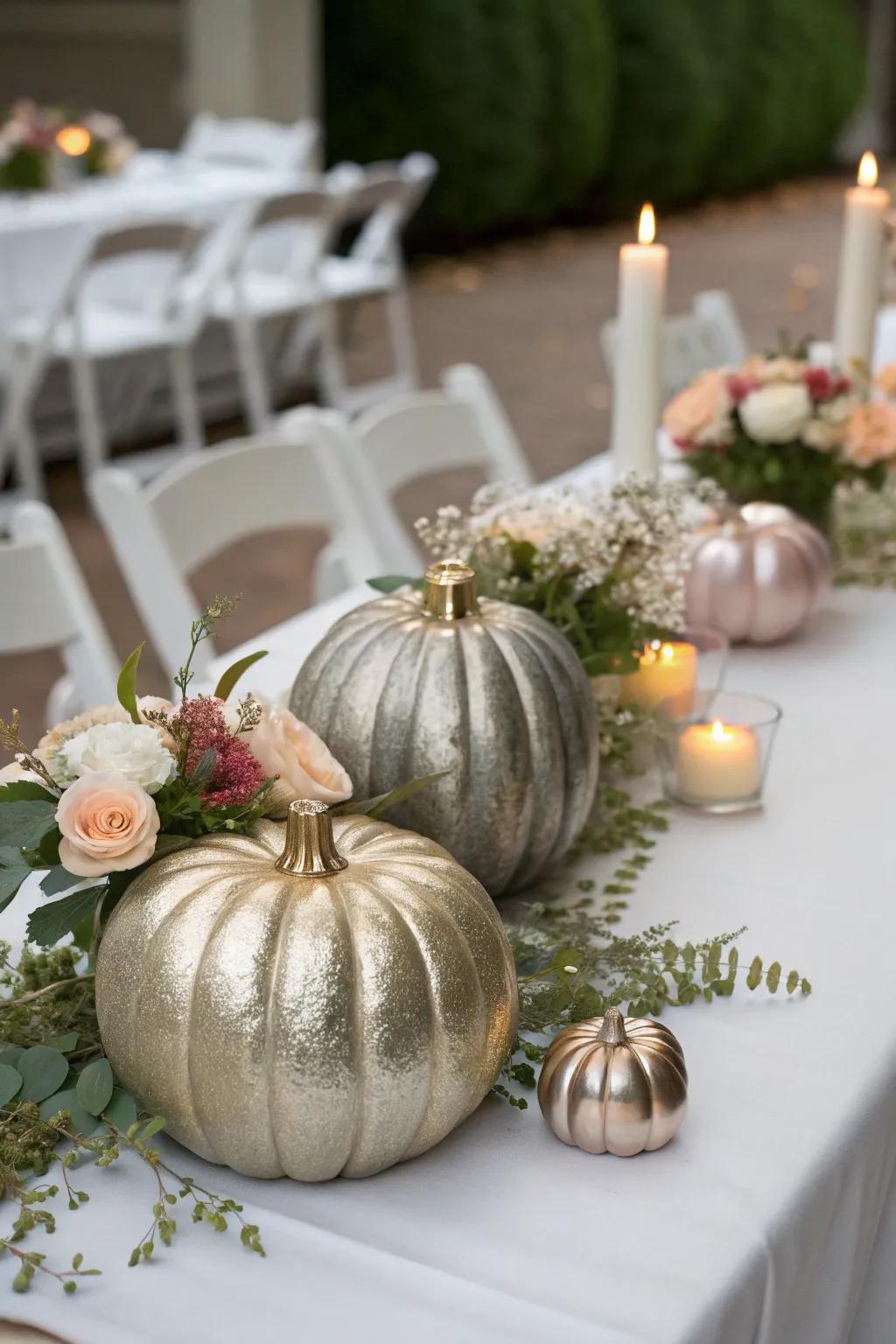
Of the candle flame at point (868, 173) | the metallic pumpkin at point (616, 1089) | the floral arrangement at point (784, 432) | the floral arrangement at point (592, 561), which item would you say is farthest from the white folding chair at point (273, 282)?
the metallic pumpkin at point (616, 1089)

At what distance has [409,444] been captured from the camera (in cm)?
244

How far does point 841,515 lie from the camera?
2.13 metres

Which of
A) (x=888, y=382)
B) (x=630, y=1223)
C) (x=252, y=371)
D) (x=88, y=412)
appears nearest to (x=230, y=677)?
(x=630, y=1223)

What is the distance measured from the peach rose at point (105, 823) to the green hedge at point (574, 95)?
8456mm

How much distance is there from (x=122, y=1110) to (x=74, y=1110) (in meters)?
0.03

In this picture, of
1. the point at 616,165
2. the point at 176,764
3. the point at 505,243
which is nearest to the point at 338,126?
the point at 505,243

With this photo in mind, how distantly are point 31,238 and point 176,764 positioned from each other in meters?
3.84

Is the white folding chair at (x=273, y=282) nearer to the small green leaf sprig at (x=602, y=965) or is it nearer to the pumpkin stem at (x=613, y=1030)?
the small green leaf sprig at (x=602, y=965)

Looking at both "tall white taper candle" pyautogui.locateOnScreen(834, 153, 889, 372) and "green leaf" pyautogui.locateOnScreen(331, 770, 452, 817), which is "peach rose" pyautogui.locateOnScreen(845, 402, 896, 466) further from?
"green leaf" pyautogui.locateOnScreen(331, 770, 452, 817)

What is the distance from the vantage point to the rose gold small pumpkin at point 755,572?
5.37 ft

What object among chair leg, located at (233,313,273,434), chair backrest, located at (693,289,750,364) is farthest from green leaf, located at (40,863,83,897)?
chair leg, located at (233,313,273,434)

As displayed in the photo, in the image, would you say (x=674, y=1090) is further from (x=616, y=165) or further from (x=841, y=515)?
(x=616, y=165)

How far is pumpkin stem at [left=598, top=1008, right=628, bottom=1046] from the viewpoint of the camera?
88 cm

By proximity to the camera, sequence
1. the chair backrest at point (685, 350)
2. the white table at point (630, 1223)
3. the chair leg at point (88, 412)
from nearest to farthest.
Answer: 1. the white table at point (630, 1223)
2. the chair backrest at point (685, 350)
3. the chair leg at point (88, 412)
